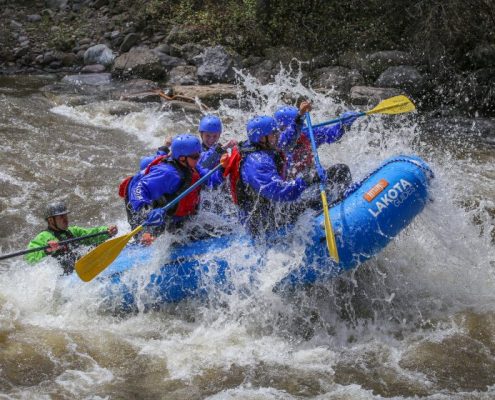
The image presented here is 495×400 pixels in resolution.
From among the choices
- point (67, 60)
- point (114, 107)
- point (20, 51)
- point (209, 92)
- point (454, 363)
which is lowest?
point (454, 363)

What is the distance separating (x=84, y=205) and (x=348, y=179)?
384cm

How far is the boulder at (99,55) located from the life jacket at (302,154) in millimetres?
8902

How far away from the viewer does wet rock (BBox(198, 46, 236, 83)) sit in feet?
43.0

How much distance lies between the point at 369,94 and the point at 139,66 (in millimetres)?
4814

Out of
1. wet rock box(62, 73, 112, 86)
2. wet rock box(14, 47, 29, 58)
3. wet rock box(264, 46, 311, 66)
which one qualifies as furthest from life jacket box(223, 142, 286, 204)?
wet rock box(14, 47, 29, 58)

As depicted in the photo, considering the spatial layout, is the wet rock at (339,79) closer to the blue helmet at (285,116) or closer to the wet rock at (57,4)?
the blue helmet at (285,116)

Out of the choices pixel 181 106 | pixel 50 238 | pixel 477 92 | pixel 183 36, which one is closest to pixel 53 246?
pixel 50 238

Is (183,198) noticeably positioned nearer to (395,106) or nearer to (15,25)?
(395,106)

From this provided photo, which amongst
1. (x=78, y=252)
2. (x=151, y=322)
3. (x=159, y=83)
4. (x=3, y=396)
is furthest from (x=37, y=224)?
(x=159, y=83)

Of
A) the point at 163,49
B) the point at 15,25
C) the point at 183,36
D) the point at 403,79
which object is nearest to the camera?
the point at 403,79

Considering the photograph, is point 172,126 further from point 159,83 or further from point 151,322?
point 151,322

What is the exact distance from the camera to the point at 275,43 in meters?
14.3

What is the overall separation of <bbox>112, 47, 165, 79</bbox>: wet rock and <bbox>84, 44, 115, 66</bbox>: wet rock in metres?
0.37

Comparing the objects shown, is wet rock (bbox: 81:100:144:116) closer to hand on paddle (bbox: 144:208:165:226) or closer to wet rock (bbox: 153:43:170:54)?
wet rock (bbox: 153:43:170:54)
